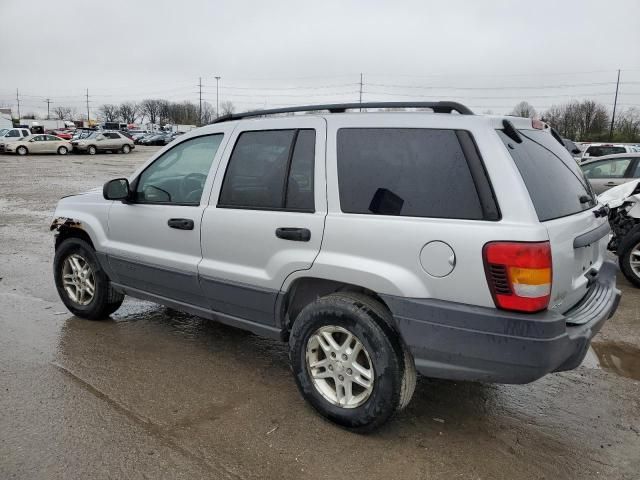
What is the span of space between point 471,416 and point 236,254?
187 cm

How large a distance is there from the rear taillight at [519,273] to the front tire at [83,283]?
3561mm

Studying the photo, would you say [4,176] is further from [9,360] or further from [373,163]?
[373,163]

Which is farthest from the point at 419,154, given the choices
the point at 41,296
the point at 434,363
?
the point at 41,296

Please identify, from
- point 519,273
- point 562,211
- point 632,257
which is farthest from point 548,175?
point 632,257

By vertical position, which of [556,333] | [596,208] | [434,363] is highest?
[596,208]

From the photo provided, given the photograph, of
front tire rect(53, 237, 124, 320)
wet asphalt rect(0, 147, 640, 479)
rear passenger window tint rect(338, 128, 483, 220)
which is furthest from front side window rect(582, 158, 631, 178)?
front tire rect(53, 237, 124, 320)

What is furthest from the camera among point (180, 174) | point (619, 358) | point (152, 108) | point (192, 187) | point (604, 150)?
A: point (152, 108)

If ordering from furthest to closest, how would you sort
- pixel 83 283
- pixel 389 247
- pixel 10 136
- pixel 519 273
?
1. pixel 10 136
2. pixel 83 283
3. pixel 389 247
4. pixel 519 273

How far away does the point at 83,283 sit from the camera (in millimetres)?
4992

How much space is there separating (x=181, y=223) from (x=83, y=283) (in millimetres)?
1691

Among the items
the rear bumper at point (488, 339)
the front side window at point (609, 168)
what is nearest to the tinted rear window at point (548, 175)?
the rear bumper at point (488, 339)

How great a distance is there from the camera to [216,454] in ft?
9.58

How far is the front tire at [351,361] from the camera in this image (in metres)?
2.94

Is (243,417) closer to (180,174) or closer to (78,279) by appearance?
(180,174)
